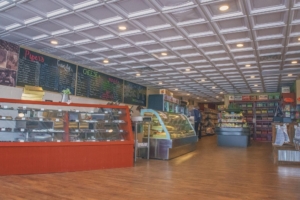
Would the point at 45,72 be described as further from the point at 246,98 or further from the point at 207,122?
the point at 207,122

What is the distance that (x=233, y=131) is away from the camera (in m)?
10.6

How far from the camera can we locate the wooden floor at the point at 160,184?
3.12 metres

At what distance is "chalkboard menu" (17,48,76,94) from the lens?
6.76 m

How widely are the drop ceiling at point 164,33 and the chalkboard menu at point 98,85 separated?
1.28 feet

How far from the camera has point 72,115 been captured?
4.93 metres

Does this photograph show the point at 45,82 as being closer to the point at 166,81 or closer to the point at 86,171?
the point at 86,171

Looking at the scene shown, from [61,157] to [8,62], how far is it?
3440 millimetres

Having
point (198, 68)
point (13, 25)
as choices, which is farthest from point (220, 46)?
point (13, 25)

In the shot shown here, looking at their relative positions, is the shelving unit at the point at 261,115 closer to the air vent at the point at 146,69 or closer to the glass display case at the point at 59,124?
the air vent at the point at 146,69

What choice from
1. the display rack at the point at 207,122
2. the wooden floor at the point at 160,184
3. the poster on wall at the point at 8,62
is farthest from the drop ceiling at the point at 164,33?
the display rack at the point at 207,122

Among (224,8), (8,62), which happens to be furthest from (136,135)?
(8,62)

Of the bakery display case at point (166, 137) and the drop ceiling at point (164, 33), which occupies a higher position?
the drop ceiling at point (164, 33)

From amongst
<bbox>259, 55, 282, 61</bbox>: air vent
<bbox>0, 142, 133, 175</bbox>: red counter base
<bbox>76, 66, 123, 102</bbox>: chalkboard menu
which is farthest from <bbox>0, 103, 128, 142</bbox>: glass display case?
<bbox>259, 55, 282, 61</bbox>: air vent

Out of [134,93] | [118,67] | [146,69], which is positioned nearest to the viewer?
[118,67]
